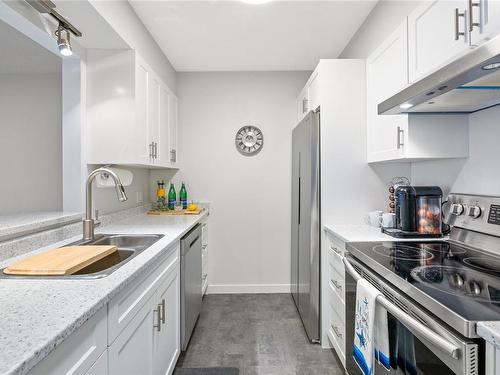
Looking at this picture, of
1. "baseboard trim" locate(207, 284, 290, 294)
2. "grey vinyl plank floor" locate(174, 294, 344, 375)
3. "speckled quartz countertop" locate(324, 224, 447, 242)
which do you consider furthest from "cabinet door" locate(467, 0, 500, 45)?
"baseboard trim" locate(207, 284, 290, 294)

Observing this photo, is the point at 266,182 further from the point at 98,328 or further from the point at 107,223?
the point at 98,328

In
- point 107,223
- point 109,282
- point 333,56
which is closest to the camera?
point 109,282

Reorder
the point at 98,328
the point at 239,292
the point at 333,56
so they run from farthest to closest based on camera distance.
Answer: the point at 239,292 < the point at 333,56 < the point at 98,328

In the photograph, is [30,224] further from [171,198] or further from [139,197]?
[171,198]

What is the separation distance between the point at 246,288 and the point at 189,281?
1409 millimetres

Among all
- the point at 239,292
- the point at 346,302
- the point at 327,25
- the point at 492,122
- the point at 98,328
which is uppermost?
the point at 327,25

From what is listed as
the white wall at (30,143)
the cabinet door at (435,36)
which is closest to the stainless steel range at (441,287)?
the cabinet door at (435,36)

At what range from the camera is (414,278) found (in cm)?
114

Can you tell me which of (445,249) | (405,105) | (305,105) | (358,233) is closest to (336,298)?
(358,233)

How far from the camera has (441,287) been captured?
1.04m

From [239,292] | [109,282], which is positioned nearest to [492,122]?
[109,282]

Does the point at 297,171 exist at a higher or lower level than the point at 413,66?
lower

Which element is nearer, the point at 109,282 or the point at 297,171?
the point at 109,282

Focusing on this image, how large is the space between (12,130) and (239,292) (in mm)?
2670
